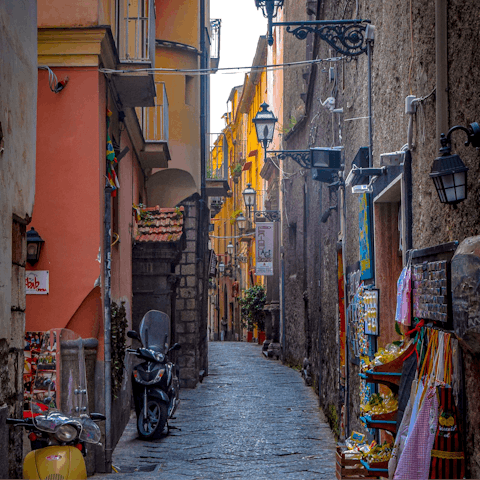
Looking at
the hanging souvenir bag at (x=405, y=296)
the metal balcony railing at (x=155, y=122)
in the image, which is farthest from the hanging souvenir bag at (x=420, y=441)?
the metal balcony railing at (x=155, y=122)

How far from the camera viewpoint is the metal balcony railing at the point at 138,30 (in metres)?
9.55

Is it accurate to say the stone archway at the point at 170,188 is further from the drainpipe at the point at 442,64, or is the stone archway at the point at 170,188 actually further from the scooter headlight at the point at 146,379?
the drainpipe at the point at 442,64

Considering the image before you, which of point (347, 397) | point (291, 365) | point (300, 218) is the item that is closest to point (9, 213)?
point (347, 397)

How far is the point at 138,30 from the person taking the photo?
393 inches

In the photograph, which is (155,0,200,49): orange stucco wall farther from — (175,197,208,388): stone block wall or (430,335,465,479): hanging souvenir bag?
(430,335,465,479): hanging souvenir bag

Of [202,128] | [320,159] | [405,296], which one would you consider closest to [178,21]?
[202,128]

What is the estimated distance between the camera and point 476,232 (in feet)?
12.6

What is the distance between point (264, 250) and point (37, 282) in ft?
60.8

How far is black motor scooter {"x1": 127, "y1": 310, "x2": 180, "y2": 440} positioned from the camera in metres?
10.3

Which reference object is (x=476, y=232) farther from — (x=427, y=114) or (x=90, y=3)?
(x=90, y=3)

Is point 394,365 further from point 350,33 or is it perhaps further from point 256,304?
point 256,304

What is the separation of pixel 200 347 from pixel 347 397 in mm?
9244

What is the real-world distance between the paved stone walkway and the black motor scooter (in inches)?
10.8

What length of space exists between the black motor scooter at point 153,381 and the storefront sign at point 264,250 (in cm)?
1515
